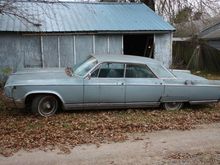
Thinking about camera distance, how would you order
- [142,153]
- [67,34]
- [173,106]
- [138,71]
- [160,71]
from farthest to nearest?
[67,34], [173,106], [160,71], [138,71], [142,153]

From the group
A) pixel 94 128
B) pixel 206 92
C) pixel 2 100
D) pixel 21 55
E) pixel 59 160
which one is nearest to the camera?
pixel 59 160

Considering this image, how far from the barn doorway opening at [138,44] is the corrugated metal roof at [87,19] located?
1.37 meters

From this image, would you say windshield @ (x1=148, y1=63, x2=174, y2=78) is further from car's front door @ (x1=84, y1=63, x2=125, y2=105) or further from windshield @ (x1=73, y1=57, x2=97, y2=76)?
windshield @ (x1=73, y1=57, x2=97, y2=76)

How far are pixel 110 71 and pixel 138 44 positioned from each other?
9952mm

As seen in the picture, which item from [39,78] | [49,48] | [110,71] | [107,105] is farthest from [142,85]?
[49,48]

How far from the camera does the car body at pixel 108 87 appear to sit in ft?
28.1

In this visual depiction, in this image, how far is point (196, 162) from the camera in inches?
234

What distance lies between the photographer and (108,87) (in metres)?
8.91

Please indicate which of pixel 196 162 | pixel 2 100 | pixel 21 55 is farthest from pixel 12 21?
pixel 196 162

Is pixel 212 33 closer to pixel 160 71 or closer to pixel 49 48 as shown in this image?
pixel 49 48

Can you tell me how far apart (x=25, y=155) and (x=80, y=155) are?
95 cm

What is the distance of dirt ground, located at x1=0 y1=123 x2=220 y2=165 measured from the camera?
590 centimetres

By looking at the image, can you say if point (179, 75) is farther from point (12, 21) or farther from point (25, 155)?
point (12, 21)

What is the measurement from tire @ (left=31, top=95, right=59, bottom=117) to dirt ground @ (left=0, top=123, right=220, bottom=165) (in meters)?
2.38
